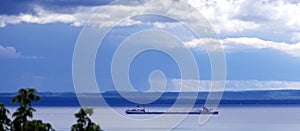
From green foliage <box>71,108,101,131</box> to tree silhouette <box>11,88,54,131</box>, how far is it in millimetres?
932

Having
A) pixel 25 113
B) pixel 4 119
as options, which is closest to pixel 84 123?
pixel 25 113

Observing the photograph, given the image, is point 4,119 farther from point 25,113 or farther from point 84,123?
point 84,123

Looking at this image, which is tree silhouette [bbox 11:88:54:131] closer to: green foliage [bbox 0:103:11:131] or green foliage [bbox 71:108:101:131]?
green foliage [bbox 0:103:11:131]

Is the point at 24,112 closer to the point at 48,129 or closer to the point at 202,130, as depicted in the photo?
the point at 48,129

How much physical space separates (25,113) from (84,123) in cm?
177

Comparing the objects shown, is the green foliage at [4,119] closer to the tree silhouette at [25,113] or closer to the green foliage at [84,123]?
the tree silhouette at [25,113]

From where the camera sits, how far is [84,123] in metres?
22.3

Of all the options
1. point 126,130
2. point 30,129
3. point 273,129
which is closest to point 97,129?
point 30,129

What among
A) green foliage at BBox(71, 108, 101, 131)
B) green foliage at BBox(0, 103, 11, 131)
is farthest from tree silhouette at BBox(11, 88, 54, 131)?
green foliage at BBox(71, 108, 101, 131)

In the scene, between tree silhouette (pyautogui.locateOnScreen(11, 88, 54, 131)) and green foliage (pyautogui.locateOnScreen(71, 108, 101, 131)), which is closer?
tree silhouette (pyautogui.locateOnScreen(11, 88, 54, 131))

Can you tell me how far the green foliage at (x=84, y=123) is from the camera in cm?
2197

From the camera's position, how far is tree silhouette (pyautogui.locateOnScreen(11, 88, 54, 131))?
2130 centimetres

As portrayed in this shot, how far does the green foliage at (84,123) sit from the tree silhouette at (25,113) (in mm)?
932

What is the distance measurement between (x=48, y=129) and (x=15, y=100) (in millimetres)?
1270
